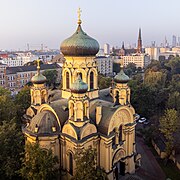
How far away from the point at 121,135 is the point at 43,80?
1198 centimetres

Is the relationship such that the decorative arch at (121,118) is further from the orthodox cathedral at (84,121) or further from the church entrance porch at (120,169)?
the church entrance porch at (120,169)

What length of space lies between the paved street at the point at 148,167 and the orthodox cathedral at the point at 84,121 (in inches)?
72.0

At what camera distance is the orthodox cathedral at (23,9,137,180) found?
1969cm

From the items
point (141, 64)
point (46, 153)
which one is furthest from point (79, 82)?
point (141, 64)

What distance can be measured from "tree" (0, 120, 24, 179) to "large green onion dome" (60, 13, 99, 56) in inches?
387

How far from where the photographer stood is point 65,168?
69.6 ft

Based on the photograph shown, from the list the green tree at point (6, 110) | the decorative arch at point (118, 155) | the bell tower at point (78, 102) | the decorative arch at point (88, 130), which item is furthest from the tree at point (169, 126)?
the green tree at point (6, 110)

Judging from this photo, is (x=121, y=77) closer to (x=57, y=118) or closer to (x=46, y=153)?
(x=57, y=118)

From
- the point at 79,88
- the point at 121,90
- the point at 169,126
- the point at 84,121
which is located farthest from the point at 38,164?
the point at 169,126

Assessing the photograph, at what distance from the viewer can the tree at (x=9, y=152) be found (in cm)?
1978

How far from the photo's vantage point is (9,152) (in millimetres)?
21219

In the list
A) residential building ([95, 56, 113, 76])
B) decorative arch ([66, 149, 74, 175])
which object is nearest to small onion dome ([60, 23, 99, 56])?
decorative arch ([66, 149, 74, 175])

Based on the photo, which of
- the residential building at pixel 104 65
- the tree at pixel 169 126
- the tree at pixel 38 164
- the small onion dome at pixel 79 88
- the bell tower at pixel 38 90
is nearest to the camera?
the tree at pixel 38 164

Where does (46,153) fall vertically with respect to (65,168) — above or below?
above
